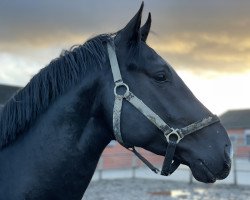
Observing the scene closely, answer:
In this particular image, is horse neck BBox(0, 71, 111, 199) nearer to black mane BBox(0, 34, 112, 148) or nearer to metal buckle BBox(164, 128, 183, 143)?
black mane BBox(0, 34, 112, 148)

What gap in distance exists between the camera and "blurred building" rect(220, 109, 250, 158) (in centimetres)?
3631

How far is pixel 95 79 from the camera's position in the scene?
251 cm

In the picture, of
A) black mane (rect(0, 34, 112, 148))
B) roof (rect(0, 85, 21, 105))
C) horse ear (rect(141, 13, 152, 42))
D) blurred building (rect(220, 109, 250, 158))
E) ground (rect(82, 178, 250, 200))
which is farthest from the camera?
blurred building (rect(220, 109, 250, 158))

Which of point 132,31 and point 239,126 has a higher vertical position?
point 132,31

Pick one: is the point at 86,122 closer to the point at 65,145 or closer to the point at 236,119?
the point at 65,145

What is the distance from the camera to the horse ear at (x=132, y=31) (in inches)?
96.3

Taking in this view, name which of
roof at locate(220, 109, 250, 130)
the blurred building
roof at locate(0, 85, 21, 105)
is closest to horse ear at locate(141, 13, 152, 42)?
roof at locate(0, 85, 21, 105)

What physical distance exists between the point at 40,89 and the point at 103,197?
28.3 ft

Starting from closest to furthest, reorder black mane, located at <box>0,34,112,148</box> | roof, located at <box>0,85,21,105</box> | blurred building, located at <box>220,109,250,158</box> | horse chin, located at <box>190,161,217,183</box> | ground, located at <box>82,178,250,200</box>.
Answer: horse chin, located at <box>190,161,217,183</box>
black mane, located at <box>0,34,112,148</box>
ground, located at <box>82,178,250,200</box>
roof, located at <box>0,85,21,105</box>
blurred building, located at <box>220,109,250,158</box>

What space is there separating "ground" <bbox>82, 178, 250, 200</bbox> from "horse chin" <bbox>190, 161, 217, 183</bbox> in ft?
27.2

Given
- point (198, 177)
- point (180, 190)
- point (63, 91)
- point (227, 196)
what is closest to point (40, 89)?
point (63, 91)

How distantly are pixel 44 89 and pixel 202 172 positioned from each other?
1.13m

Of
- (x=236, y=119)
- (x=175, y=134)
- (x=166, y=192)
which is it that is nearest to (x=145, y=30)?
(x=175, y=134)

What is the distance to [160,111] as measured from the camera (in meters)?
2.43
